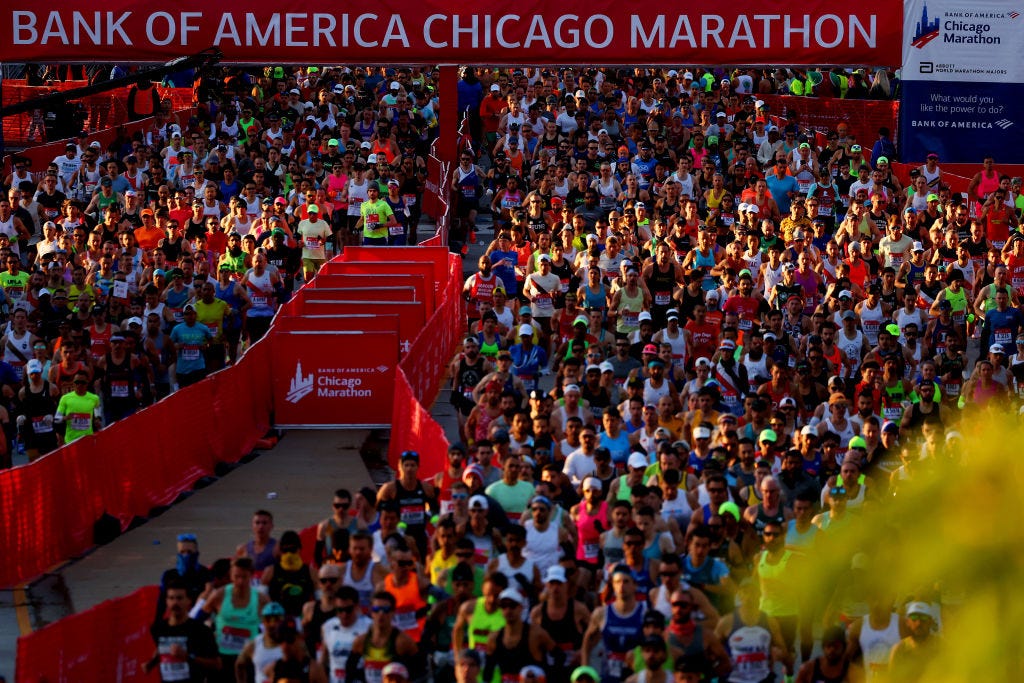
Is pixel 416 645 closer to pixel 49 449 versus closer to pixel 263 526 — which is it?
pixel 263 526

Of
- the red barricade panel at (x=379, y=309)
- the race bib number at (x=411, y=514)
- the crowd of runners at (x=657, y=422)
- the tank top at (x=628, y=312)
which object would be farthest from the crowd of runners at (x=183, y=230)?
the race bib number at (x=411, y=514)

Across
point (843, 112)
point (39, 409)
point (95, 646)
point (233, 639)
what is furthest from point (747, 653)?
point (843, 112)

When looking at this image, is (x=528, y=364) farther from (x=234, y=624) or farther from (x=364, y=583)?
(x=234, y=624)

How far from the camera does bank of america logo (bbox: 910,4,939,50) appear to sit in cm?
2911

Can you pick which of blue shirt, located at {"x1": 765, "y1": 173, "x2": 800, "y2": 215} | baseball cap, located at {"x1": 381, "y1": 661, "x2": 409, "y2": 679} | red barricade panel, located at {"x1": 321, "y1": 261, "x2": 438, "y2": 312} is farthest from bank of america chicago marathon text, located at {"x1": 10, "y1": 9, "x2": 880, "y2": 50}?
baseball cap, located at {"x1": 381, "y1": 661, "x2": 409, "y2": 679}

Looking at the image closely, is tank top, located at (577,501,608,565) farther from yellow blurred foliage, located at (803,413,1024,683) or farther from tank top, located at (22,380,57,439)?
yellow blurred foliage, located at (803,413,1024,683)

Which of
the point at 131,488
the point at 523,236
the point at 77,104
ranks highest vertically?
the point at 77,104

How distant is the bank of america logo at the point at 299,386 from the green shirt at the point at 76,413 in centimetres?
406

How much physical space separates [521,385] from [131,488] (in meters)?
3.89

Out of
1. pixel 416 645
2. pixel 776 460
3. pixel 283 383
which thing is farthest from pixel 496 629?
pixel 283 383

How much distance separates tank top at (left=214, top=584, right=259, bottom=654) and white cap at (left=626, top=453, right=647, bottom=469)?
3.52m

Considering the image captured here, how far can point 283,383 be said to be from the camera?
20.9 metres

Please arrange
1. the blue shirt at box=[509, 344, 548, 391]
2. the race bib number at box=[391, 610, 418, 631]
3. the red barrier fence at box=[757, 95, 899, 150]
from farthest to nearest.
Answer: the red barrier fence at box=[757, 95, 899, 150], the blue shirt at box=[509, 344, 548, 391], the race bib number at box=[391, 610, 418, 631]

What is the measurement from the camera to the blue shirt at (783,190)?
25734mm
